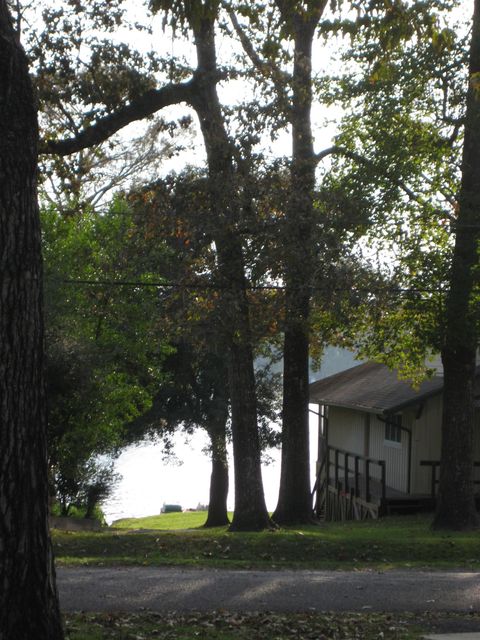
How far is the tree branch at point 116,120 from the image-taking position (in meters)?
18.7

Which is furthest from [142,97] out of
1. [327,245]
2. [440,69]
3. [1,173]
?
[1,173]

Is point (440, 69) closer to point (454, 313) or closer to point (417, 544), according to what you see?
point (454, 313)

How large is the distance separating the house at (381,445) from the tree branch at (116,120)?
38.0ft

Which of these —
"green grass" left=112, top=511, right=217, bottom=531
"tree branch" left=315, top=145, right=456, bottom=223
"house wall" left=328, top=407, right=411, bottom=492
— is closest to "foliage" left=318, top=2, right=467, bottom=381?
"tree branch" left=315, top=145, right=456, bottom=223

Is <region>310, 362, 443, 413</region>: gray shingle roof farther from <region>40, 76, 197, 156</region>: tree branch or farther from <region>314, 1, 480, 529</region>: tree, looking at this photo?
<region>40, 76, 197, 156</region>: tree branch

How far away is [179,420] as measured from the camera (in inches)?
1436

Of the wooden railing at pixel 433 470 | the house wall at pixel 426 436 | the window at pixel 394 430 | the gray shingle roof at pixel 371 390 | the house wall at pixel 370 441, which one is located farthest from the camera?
the window at pixel 394 430

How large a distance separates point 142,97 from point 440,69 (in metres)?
6.47

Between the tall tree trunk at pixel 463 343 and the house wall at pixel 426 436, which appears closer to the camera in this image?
the tall tree trunk at pixel 463 343

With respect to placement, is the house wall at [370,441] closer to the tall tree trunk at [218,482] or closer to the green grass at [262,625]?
the tall tree trunk at [218,482]

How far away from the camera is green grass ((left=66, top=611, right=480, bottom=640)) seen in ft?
28.4

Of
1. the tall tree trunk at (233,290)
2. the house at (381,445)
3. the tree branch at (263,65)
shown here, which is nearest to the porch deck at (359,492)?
the house at (381,445)

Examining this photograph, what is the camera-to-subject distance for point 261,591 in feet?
36.6

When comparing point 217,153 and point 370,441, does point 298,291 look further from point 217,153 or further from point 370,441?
point 370,441
